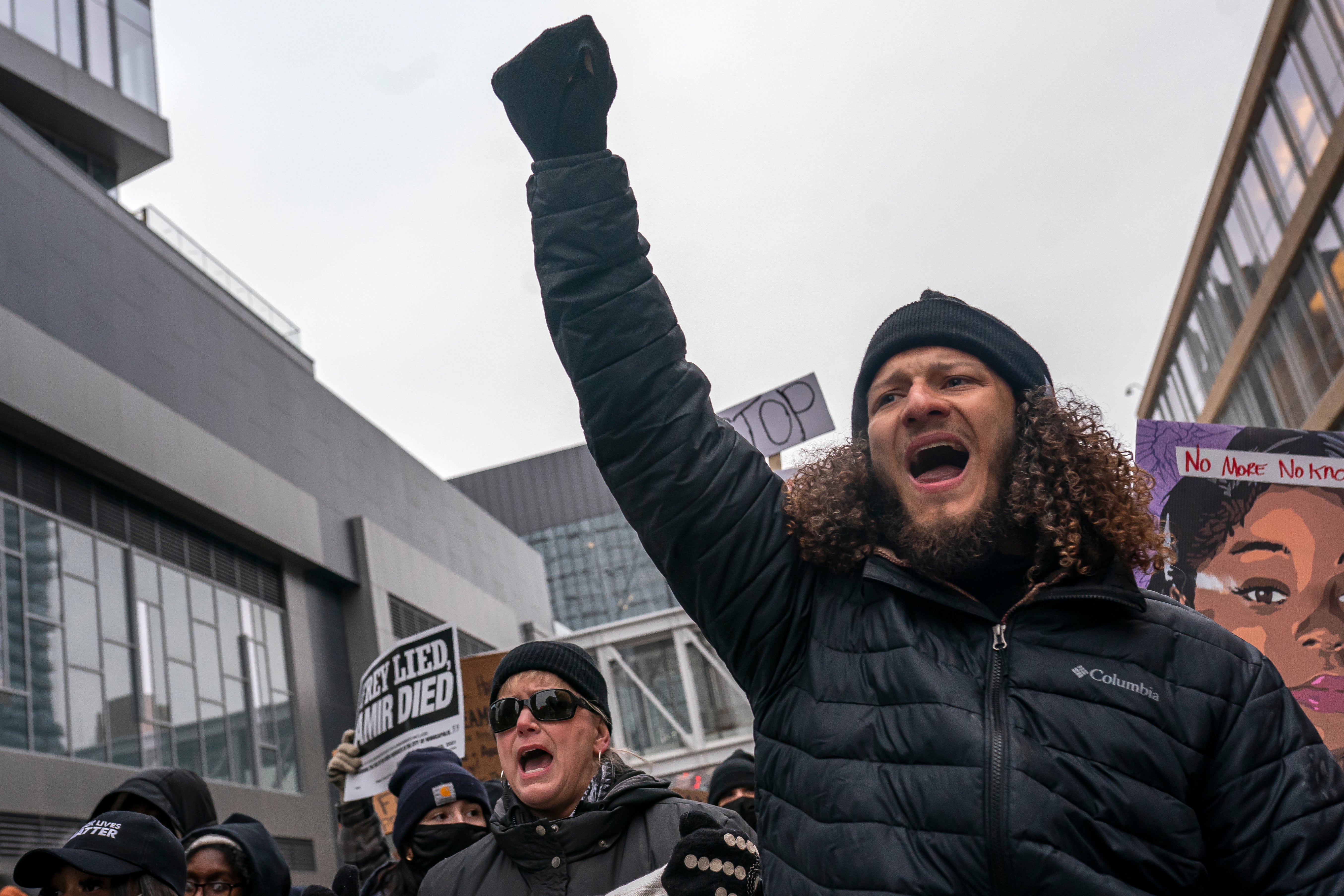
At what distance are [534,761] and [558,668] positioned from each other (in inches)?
10.1

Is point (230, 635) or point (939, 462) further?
point (230, 635)

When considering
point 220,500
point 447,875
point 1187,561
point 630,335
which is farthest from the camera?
point 220,500

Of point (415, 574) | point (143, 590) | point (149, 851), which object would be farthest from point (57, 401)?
point (149, 851)

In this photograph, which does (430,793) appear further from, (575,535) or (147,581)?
(575,535)

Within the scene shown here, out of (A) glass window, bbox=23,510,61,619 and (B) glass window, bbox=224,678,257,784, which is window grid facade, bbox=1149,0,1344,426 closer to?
(B) glass window, bbox=224,678,257,784

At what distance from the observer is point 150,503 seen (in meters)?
20.7

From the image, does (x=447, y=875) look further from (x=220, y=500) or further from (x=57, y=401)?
(x=220, y=500)

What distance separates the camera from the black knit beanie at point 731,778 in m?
5.95

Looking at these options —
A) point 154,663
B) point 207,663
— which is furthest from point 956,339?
point 207,663

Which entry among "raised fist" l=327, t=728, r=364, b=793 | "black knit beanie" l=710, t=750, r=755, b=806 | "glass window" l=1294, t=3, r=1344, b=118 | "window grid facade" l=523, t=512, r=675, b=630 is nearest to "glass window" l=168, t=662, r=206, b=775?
"raised fist" l=327, t=728, r=364, b=793

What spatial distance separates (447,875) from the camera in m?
3.18

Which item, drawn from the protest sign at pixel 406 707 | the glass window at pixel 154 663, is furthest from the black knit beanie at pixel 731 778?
the glass window at pixel 154 663

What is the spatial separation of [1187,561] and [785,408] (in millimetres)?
3527

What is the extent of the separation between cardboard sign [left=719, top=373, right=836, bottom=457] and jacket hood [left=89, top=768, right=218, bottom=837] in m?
3.61
